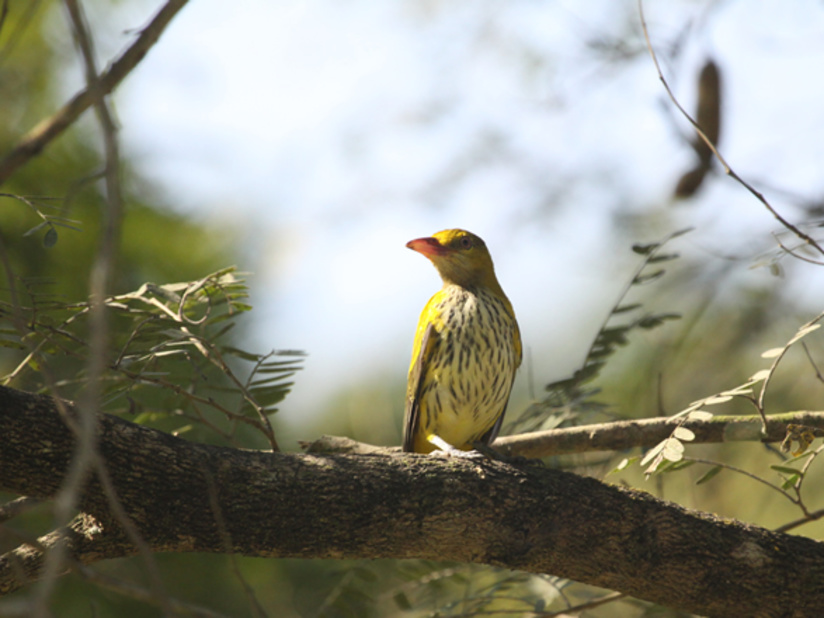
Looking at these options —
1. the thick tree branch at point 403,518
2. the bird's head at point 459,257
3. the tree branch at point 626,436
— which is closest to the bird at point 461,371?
the bird's head at point 459,257

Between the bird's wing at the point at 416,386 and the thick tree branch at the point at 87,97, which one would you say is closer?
the thick tree branch at the point at 87,97

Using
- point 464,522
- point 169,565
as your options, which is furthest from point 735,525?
point 169,565

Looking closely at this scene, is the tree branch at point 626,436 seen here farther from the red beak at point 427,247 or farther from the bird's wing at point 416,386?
the red beak at point 427,247

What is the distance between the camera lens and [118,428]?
81.8 inches

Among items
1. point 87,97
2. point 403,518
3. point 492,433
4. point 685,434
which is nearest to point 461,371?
point 492,433

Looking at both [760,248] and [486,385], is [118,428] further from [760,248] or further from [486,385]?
[760,248]

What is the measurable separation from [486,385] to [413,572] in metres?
1.00

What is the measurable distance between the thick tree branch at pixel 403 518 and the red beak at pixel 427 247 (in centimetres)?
189

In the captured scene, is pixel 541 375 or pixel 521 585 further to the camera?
pixel 541 375

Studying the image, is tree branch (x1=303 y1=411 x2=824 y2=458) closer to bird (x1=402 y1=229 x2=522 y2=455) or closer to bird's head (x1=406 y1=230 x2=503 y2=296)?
bird (x1=402 y1=229 x2=522 y2=455)

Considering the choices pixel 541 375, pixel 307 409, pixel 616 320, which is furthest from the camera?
pixel 541 375

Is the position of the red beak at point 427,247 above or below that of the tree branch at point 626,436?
above

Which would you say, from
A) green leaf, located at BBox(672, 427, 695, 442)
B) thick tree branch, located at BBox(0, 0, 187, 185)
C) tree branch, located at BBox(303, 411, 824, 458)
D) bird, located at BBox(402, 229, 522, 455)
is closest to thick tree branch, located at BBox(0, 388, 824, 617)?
green leaf, located at BBox(672, 427, 695, 442)

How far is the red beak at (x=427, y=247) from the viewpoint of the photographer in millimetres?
4309
